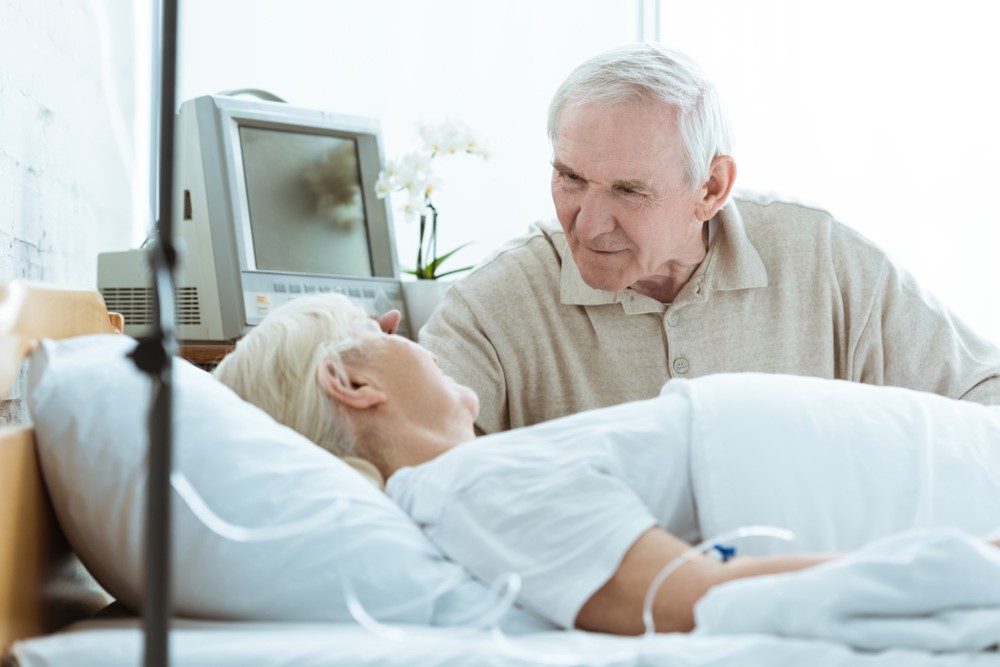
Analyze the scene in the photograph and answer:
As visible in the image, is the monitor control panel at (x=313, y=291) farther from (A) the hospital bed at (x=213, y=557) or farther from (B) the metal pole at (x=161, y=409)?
(B) the metal pole at (x=161, y=409)

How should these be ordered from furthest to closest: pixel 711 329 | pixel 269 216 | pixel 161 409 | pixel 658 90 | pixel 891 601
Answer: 1. pixel 269 216
2. pixel 711 329
3. pixel 658 90
4. pixel 891 601
5. pixel 161 409

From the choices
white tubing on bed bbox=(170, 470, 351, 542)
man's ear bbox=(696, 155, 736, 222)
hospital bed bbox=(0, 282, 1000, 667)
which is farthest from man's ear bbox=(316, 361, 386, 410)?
man's ear bbox=(696, 155, 736, 222)

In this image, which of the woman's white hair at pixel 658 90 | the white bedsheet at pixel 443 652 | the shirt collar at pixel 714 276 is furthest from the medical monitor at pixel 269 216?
the white bedsheet at pixel 443 652

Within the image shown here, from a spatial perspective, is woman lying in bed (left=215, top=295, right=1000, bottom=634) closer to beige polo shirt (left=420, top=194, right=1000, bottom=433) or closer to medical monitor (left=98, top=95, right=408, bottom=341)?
beige polo shirt (left=420, top=194, right=1000, bottom=433)

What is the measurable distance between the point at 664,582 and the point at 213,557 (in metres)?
0.40

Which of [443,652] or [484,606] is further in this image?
[484,606]

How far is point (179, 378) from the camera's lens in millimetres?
1114

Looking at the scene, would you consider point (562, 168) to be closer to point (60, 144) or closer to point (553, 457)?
point (553, 457)

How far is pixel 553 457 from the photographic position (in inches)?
41.7

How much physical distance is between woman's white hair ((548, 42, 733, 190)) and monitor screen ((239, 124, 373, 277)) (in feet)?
2.49

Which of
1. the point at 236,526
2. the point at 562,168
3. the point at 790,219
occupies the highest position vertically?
the point at 562,168

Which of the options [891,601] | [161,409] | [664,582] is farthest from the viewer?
[664,582]

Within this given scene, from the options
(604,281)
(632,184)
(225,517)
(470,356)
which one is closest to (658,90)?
(632,184)

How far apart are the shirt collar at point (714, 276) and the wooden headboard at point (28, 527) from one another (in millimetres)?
898
